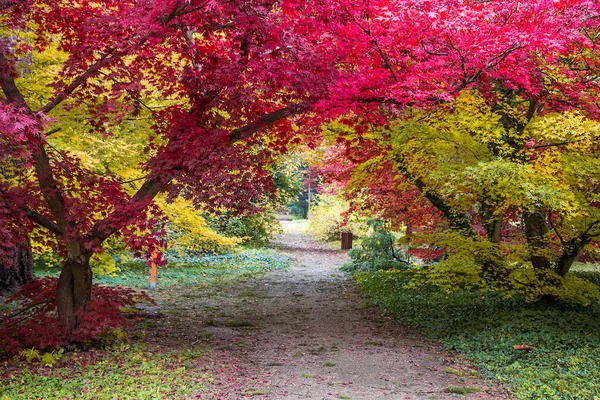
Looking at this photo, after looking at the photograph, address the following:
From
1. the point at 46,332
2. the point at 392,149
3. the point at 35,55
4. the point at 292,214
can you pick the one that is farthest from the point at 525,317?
the point at 292,214

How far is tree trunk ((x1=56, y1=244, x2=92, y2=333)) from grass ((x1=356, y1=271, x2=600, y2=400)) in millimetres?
4588

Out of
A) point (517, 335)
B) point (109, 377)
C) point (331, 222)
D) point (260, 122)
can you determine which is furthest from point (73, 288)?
point (331, 222)

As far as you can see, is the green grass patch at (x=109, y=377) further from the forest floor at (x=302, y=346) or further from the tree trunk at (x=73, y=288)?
the tree trunk at (x=73, y=288)

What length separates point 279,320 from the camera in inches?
362

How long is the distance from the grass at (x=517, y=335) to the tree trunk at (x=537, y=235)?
0.64 metres

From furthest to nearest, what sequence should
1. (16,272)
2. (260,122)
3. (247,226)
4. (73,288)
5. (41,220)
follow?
(247,226), (16,272), (260,122), (73,288), (41,220)

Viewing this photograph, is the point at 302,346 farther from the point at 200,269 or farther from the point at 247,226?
the point at 247,226

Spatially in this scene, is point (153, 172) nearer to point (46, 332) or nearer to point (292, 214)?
point (46, 332)

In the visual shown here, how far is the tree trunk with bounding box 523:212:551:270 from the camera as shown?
806 centimetres

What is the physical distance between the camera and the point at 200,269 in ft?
48.2

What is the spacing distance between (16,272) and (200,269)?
5630mm

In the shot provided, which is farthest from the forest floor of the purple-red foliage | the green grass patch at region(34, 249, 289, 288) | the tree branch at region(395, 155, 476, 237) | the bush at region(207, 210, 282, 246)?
the bush at region(207, 210, 282, 246)

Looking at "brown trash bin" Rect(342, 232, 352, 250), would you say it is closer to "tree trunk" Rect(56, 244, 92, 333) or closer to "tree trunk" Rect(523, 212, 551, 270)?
"tree trunk" Rect(523, 212, 551, 270)

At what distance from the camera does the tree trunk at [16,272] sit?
368 inches
